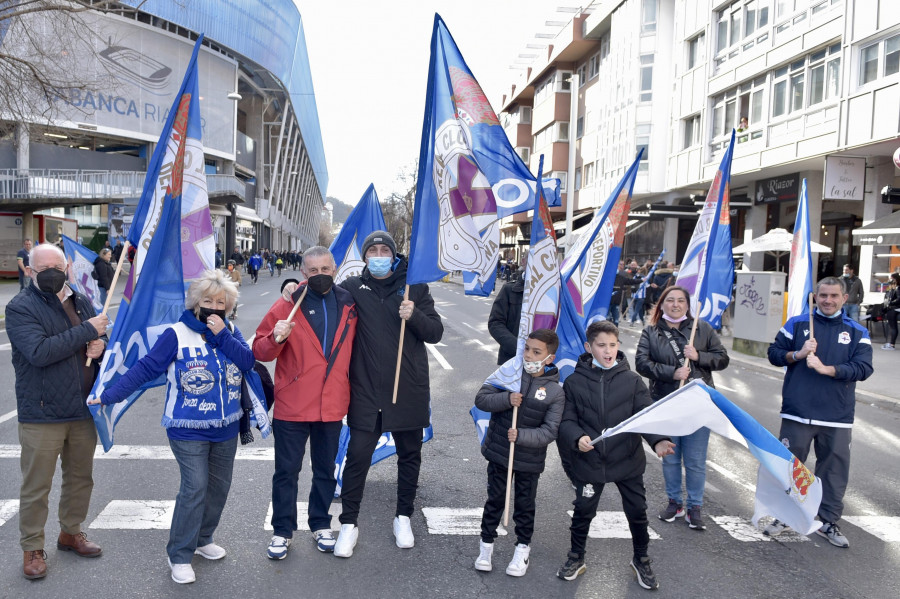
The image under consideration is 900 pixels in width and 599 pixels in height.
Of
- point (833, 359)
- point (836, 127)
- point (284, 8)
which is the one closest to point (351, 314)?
point (833, 359)

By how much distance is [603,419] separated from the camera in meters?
4.13

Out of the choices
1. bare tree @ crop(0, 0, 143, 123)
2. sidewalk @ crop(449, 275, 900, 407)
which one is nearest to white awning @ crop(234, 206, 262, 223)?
bare tree @ crop(0, 0, 143, 123)

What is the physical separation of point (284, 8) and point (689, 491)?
6477 centimetres

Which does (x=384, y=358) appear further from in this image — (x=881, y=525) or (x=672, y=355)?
(x=881, y=525)

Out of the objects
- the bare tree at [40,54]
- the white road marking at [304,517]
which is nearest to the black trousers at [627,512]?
the white road marking at [304,517]

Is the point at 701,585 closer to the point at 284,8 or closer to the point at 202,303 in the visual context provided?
the point at 202,303

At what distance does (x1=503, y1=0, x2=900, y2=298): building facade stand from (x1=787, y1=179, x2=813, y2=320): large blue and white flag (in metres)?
12.0

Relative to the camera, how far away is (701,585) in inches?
161

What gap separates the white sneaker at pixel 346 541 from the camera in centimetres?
Answer: 431

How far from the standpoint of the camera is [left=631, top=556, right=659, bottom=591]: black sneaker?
13.2 ft

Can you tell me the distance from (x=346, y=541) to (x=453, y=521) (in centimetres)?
90

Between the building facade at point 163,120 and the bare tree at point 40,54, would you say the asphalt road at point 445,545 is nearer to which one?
the bare tree at point 40,54

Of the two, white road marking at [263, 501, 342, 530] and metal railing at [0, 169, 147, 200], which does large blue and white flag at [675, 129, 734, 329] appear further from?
metal railing at [0, 169, 147, 200]

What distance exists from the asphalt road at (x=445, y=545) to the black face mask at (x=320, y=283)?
161 cm
